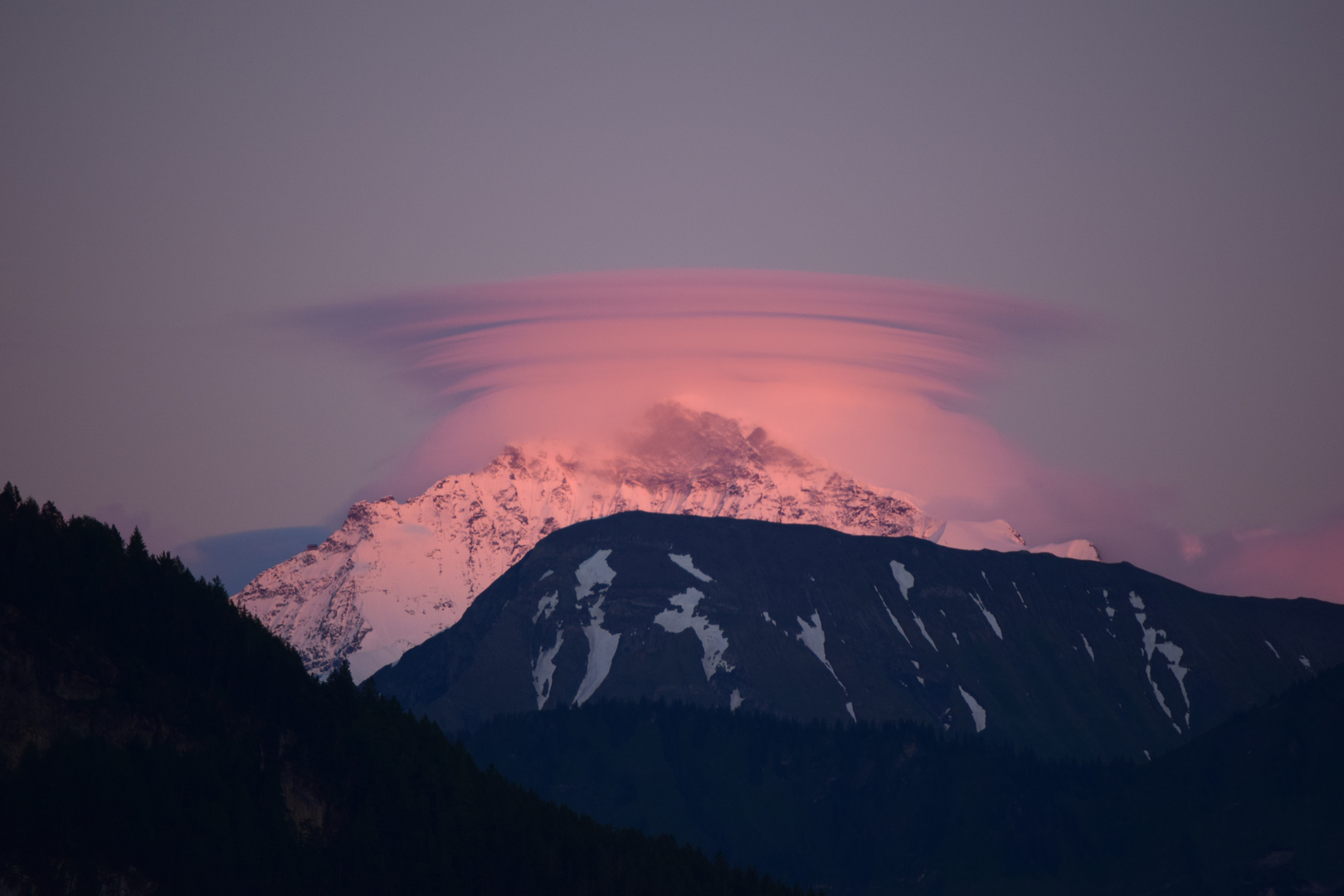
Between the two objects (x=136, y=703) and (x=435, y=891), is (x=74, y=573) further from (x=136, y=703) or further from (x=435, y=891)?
(x=435, y=891)

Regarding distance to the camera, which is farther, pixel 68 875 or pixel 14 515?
pixel 14 515

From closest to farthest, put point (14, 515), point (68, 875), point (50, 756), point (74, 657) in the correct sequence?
1. point (68, 875)
2. point (50, 756)
3. point (74, 657)
4. point (14, 515)

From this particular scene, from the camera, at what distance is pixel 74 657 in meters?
184

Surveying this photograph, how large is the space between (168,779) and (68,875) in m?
21.3

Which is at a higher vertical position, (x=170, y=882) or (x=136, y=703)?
(x=136, y=703)

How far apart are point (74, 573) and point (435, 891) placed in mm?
53727

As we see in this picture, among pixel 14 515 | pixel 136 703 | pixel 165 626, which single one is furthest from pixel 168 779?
pixel 14 515

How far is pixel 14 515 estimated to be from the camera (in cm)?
19775

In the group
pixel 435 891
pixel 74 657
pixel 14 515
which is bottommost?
pixel 435 891

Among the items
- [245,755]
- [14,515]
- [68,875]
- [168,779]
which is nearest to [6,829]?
[68,875]

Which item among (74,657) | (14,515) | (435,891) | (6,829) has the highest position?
(14,515)

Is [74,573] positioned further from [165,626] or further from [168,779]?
[168,779]

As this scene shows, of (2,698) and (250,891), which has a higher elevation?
(2,698)

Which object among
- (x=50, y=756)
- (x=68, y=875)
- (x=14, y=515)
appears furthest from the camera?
(x=14, y=515)
